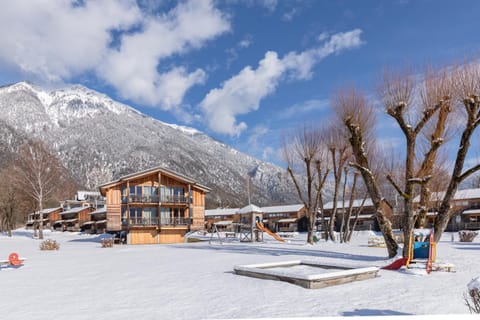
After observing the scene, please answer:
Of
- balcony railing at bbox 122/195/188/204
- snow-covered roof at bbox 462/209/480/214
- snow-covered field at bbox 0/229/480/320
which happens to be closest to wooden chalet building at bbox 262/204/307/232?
snow-covered roof at bbox 462/209/480/214

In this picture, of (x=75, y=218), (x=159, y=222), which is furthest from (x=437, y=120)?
A: (x=75, y=218)

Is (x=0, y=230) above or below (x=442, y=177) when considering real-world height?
below

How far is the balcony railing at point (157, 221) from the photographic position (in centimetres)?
3602

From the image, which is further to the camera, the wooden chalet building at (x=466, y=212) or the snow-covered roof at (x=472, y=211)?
the wooden chalet building at (x=466, y=212)

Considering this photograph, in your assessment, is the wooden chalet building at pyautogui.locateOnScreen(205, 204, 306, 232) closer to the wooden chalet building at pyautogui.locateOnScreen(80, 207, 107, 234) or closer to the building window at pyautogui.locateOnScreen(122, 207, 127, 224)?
the wooden chalet building at pyautogui.locateOnScreen(80, 207, 107, 234)

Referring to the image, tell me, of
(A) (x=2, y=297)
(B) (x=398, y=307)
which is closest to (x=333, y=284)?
(B) (x=398, y=307)

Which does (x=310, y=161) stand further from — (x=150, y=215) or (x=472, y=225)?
(x=472, y=225)

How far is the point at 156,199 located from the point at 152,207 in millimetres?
905

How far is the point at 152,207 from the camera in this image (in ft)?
123

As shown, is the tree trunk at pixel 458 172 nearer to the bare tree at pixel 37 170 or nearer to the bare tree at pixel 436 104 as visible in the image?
the bare tree at pixel 436 104

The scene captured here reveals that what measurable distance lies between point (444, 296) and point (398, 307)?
1605mm

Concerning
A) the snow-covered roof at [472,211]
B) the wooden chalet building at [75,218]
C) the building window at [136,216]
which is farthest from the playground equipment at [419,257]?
the wooden chalet building at [75,218]

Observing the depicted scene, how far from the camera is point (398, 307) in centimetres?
741

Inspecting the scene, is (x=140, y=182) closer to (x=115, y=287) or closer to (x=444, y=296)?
(x=115, y=287)
